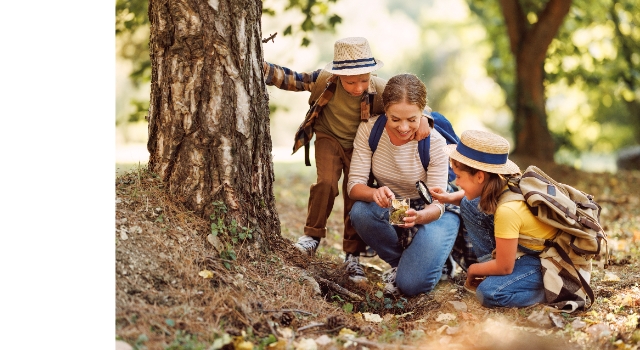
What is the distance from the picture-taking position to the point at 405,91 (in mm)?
3613

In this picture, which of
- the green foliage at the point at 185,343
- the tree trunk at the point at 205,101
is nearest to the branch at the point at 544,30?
the tree trunk at the point at 205,101

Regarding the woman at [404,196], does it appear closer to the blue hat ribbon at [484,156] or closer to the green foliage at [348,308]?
the blue hat ribbon at [484,156]

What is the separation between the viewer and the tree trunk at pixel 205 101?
3.32 metres

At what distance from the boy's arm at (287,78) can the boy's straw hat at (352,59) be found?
1.15 feet

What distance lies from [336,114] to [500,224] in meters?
1.34

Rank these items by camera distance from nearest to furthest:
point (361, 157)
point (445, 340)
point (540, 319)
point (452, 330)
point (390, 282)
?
1. point (445, 340)
2. point (452, 330)
3. point (540, 319)
4. point (361, 157)
5. point (390, 282)

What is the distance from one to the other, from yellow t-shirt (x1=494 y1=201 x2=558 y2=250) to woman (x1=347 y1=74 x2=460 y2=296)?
54 centimetres

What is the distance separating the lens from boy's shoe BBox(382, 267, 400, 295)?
3.91m

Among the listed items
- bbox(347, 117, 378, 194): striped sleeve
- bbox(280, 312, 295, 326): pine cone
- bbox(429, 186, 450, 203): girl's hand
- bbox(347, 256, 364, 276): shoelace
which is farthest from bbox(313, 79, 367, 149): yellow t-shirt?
bbox(280, 312, 295, 326): pine cone

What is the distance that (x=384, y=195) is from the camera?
368cm

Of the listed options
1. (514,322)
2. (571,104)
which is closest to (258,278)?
(514,322)

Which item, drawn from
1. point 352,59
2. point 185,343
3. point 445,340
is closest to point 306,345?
point 185,343

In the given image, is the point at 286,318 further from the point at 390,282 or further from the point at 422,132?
the point at 422,132
